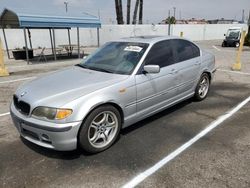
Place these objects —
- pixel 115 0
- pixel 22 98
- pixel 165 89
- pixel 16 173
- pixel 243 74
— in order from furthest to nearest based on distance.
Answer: pixel 115 0 < pixel 243 74 < pixel 165 89 < pixel 22 98 < pixel 16 173

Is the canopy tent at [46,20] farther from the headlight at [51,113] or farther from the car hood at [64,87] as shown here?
the headlight at [51,113]

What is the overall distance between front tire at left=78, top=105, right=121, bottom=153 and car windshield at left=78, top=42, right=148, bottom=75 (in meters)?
0.75

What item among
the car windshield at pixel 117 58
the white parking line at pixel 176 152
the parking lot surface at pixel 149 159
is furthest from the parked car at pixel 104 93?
the white parking line at pixel 176 152

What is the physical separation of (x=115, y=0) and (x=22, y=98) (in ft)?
83.0

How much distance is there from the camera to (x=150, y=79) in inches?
150

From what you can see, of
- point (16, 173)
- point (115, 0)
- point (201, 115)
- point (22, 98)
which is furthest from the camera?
point (115, 0)

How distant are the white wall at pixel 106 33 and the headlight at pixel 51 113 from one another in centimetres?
2066

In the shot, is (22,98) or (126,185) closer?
(126,185)

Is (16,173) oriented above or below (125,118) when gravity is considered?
below

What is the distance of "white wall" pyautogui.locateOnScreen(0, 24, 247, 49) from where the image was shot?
21250mm

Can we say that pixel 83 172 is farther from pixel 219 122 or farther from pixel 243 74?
pixel 243 74

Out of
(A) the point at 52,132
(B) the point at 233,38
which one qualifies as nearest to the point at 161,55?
(A) the point at 52,132

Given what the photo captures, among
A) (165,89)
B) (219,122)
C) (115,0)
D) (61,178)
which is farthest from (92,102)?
(115,0)

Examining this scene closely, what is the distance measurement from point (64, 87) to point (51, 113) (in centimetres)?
52
